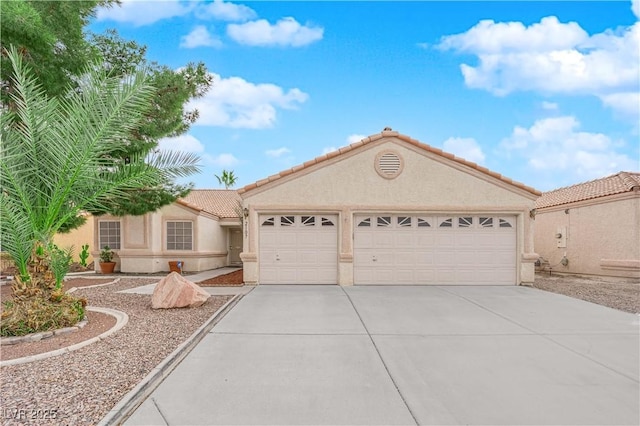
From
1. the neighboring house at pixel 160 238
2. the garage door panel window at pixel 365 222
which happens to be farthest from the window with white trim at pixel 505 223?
the neighboring house at pixel 160 238

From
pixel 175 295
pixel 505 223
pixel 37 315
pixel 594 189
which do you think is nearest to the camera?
pixel 37 315

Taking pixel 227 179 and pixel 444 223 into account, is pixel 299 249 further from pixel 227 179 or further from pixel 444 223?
pixel 227 179

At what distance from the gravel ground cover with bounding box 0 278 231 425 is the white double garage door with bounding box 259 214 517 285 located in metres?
4.75

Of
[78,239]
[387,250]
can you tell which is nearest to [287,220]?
[387,250]

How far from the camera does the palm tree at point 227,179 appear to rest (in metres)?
44.3

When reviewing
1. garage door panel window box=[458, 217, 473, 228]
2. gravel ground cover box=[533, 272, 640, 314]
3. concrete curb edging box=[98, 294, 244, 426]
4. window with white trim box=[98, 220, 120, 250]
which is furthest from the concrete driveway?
window with white trim box=[98, 220, 120, 250]

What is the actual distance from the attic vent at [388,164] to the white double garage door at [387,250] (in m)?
1.40

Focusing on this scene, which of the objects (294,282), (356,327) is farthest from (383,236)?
(356,327)

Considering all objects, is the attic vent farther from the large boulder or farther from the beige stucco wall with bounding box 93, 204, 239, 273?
the beige stucco wall with bounding box 93, 204, 239, 273

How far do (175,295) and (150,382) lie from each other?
4251 millimetres

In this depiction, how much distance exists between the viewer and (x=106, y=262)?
15.6 m

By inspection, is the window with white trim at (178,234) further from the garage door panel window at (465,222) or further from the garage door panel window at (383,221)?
the garage door panel window at (465,222)

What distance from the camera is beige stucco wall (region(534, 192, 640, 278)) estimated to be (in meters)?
13.0

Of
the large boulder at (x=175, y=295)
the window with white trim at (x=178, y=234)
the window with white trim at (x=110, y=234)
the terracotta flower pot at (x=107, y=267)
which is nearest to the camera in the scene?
the large boulder at (x=175, y=295)
